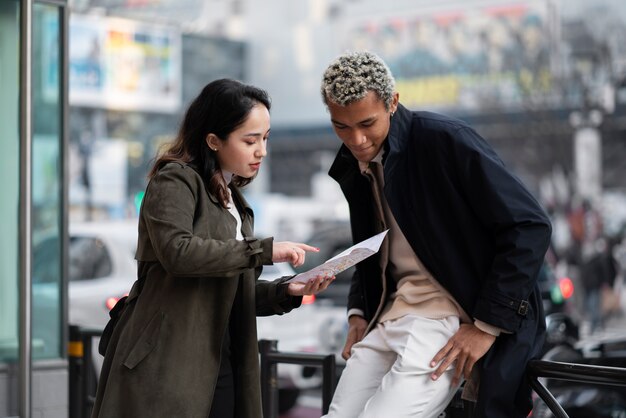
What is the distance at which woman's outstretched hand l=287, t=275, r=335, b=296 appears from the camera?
10.5 ft

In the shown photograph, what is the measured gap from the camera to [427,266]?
10.6ft

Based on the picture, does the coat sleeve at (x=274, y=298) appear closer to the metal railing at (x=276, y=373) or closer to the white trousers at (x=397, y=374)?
the white trousers at (x=397, y=374)

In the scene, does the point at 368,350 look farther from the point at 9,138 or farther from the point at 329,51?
the point at 329,51

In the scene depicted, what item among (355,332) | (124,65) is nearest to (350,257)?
(355,332)

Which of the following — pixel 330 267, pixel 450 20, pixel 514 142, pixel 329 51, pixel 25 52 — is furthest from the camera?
pixel 329 51

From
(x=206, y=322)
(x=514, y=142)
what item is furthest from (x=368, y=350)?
(x=514, y=142)

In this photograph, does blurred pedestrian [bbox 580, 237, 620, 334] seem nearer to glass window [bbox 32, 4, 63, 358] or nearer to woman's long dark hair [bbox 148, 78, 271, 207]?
glass window [bbox 32, 4, 63, 358]

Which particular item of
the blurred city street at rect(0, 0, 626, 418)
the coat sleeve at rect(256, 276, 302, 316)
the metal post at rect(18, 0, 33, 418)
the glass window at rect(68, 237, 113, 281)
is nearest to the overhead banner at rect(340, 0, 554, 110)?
the blurred city street at rect(0, 0, 626, 418)

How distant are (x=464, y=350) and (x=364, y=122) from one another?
2.50 feet

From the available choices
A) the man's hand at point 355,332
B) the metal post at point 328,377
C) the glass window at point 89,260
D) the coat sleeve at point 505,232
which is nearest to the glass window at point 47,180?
the metal post at point 328,377

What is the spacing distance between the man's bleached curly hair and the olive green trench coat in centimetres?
49

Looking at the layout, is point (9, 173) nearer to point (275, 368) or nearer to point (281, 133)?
point (275, 368)

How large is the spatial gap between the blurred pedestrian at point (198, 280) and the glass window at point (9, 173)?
3.07 meters

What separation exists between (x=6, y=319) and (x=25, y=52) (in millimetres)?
1596
